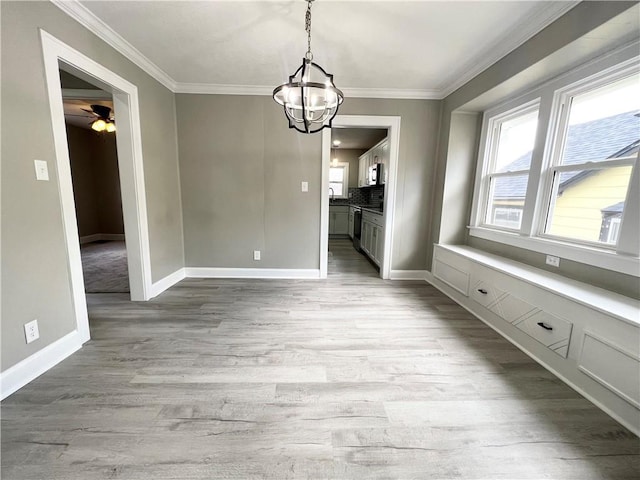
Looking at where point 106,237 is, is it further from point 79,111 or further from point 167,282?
point 167,282

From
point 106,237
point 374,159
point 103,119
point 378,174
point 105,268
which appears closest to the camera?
point 105,268

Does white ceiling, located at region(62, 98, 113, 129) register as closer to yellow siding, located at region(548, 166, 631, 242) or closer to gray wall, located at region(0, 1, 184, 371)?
gray wall, located at region(0, 1, 184, 371)

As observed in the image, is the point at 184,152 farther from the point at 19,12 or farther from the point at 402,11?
the point at 402,11

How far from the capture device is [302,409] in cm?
144

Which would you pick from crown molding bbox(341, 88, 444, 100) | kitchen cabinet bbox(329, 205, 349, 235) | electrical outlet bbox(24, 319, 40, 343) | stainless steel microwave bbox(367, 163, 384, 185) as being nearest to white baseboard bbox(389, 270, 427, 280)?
stainless steel microwave bbox(367, 163, 384, 185)

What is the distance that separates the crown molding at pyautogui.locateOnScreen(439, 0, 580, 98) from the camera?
1.74 metres

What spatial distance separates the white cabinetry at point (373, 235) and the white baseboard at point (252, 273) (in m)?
1.10

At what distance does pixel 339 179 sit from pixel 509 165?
17.3 ft

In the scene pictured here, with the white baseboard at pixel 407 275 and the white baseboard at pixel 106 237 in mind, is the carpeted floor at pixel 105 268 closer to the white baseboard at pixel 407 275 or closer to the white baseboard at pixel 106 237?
the white baseboard at pixel 106 237

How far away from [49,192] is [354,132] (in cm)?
483

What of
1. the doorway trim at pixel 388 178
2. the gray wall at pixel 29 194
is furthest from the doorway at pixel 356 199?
the gray wall at pixel 29 194

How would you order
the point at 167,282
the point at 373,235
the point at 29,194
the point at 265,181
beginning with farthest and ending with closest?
the point at 373,235 → the point at 265,181 → the point at 167,282 → the point at 29,194

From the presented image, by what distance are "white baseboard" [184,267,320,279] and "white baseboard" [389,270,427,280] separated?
113cm

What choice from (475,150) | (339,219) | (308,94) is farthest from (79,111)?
(475,150)
